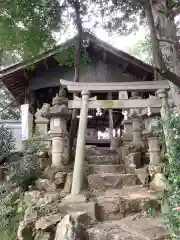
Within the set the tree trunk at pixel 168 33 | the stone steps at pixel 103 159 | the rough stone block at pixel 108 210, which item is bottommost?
the rough stone block at pixel 108 210

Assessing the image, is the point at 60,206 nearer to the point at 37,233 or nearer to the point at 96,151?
the point at 37,233

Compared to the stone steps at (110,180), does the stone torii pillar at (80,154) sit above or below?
above

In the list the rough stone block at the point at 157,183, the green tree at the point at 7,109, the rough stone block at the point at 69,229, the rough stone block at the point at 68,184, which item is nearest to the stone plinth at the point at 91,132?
the green tree at the point at 7,109

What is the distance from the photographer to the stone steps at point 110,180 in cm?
693

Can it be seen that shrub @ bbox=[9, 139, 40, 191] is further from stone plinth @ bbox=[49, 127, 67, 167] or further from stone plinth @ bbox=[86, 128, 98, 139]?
stone plinth @ bbox=[86, 128, 98, 139]

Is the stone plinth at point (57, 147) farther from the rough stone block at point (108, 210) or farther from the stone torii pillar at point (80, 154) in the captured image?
the rough stone block at point (108, 210)

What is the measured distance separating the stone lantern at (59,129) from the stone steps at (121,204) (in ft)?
5.92

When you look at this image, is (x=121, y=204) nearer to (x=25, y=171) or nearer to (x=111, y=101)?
(x=25, y=171)

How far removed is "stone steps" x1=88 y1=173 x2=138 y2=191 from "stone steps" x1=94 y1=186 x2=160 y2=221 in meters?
0.70

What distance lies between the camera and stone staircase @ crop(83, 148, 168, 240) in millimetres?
4587

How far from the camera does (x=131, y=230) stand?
4691 mm

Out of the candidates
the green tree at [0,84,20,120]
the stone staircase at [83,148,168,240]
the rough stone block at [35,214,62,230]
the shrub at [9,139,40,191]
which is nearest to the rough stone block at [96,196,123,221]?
the stone staircase at [83,148,168,240]

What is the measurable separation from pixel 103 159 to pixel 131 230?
3.92 metres

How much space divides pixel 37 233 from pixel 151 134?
4.14m
